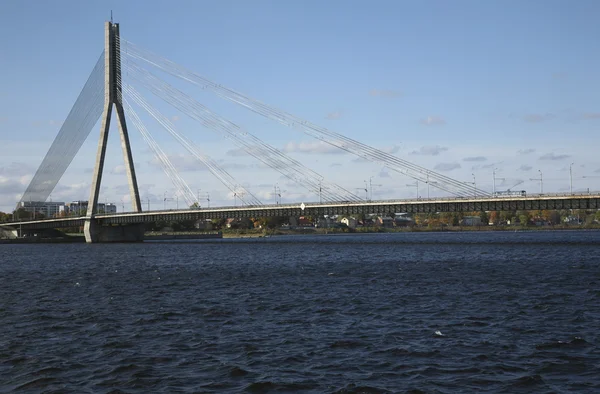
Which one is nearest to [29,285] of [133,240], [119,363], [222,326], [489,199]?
[222,326]

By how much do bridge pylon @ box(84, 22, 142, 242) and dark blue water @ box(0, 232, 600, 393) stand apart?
6071 cm

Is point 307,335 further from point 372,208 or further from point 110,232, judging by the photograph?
point 110,232

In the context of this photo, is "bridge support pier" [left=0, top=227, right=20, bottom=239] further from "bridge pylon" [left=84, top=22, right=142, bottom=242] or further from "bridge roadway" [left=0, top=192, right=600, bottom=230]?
"bridge pylon" [left=84, top=22, right=142, bottom=242]

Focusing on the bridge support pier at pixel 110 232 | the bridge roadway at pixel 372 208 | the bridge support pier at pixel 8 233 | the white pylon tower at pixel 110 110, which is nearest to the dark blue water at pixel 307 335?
the bridge roadway at pixel 372 208

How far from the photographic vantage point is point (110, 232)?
129 meters

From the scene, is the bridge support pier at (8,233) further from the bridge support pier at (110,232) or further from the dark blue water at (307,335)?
the dark blue water at (307,335)

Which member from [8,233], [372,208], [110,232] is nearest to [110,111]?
[110,232]

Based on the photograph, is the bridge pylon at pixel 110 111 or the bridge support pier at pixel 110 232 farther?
the bridge support pier at pixel 110 232

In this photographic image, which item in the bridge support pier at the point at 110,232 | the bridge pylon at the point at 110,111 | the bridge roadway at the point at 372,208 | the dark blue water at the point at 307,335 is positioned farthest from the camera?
the bridge support pier at the point at 110,232

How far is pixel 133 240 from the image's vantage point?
135m

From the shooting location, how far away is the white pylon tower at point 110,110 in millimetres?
107887

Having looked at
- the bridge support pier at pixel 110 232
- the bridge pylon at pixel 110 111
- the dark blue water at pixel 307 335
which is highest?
the bridge pylon at pixel 110 111

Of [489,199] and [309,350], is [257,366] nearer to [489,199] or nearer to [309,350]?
[309,350]

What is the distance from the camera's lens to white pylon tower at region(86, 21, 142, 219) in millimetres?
107887
